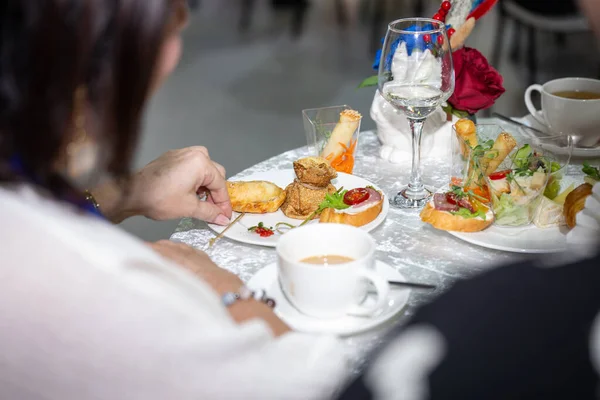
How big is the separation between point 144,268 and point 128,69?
219mm

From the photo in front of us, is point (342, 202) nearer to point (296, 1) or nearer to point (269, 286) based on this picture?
point (269, 286)

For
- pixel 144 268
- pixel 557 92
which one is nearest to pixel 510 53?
pixel 557 92

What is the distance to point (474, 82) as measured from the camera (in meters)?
1.60

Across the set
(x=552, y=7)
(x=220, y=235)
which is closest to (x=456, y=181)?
Result: (x=220, y=235)

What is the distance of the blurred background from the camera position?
3941 mm

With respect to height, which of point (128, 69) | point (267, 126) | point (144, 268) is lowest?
point (267, 126)

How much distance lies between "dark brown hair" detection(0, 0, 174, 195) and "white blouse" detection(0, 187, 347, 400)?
59 millimetres

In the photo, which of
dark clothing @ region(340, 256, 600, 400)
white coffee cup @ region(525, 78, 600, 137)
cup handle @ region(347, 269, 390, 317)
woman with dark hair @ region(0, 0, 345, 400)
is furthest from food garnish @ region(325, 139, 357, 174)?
dark clothing @ region(340, 256, 600, 400)

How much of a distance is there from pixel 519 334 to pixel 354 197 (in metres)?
0.76

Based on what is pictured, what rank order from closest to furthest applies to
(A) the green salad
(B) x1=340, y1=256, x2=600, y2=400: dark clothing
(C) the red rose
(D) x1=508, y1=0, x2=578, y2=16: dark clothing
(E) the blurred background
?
(B) x1=340, y1=256, x2=600, y2=400: dark clothing
(A) the green salad
(C) the red rose
(D) x1=508, y1=0, x2=578, y2=16: dark clothing
(E) the blurred background

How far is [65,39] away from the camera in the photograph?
0.71 m

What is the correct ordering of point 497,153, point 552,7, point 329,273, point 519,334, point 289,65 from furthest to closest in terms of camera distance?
point 289,65, point 552,7, point 497,153, point 329,273, point 519,334

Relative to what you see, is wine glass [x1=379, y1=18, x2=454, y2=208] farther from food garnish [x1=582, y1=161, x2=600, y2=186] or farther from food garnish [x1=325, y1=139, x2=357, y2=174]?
food garnish [x1=582, y1=161, x2=600, y2=186]

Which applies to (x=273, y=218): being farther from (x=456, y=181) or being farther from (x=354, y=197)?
(x=456, y=181)
